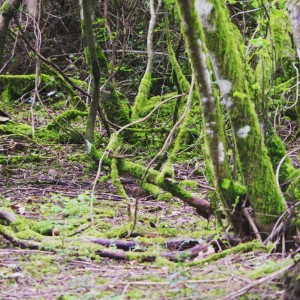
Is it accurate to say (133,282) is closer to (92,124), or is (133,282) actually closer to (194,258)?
(194,258)

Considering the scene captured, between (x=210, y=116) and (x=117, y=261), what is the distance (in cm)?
118

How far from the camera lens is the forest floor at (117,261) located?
9.25 feet

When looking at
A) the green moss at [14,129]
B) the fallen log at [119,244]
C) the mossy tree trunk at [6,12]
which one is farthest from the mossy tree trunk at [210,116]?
the green moss at [14,129]

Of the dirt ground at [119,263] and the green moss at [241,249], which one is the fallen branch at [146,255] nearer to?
the dirt ground at [119,263]

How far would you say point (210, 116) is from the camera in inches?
144

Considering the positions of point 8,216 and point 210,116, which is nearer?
point 210,116

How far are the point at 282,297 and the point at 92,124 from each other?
520 cm

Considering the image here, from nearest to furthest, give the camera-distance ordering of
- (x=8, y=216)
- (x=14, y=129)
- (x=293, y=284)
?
(x=293, y=284) → (x=8, y=216) → (x=14, y=129)

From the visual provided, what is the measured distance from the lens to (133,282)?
3021mm

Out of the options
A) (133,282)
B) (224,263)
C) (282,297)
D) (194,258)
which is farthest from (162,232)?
(282,297)

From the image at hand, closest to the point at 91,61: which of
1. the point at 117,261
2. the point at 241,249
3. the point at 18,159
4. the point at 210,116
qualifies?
the point at 18,159

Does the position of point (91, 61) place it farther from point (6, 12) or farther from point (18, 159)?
point (18, 159)

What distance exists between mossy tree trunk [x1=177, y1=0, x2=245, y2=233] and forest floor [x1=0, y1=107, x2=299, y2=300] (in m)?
0.27

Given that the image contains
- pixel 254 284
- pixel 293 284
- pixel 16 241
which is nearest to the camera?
pixel 293 284
